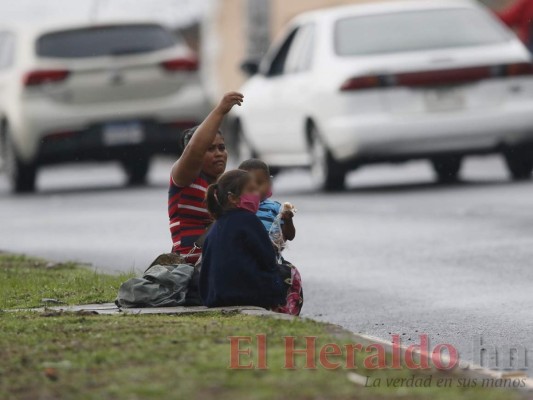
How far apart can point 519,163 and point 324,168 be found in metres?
1.85

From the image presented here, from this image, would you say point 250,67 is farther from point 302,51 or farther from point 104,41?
point 104,41

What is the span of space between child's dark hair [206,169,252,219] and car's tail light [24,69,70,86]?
37.7 feet

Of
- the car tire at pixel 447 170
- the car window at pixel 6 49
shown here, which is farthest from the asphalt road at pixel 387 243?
the car window at pixel 6 49

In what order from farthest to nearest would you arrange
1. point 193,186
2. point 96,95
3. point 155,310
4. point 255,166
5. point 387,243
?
point 96,95 → point 387,243 → point 193,186 → point 255,166 → point 155,310

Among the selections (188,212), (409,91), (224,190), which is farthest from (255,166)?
(409,91)

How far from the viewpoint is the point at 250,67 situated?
18.7 meters

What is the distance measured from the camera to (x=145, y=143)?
19000 millimetres

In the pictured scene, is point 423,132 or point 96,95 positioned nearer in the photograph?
point 423,132

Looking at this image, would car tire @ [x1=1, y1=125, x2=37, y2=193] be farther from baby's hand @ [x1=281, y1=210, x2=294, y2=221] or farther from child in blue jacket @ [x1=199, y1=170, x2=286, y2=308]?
child in blue jacket @ [x1=199, y1=170, x2=286, y2=308]

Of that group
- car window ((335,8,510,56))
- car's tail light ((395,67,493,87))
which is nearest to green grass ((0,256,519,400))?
car's tail light ((395,67,493,87))

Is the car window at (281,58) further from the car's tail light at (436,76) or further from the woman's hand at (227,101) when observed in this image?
the woman's hand at (227,101)

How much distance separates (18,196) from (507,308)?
1192 centimetres

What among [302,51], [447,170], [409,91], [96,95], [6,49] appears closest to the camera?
[409,91]

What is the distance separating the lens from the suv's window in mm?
19234
